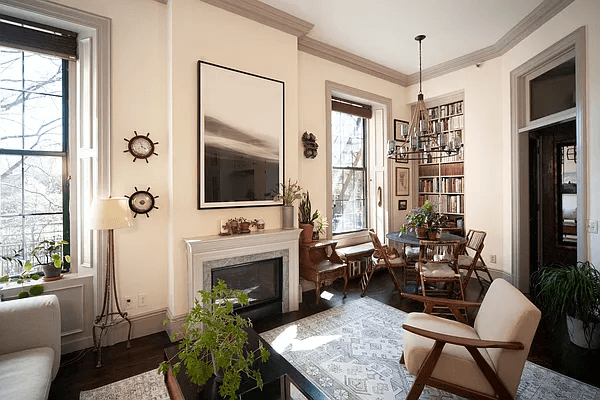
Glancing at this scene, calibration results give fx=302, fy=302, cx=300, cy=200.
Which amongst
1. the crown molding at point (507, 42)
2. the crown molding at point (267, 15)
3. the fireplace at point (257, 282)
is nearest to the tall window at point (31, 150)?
the fireplace at point (257, 282)

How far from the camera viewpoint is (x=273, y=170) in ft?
12.0

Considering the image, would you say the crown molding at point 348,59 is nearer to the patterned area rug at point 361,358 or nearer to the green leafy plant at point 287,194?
the green leafy plant at point 287,194

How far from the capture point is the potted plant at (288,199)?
3.71 meters

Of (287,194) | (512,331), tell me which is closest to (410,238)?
(287,194)

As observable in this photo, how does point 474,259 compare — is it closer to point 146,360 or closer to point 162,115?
point 146,360

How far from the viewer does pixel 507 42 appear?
4176mm

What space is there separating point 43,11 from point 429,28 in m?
4.18

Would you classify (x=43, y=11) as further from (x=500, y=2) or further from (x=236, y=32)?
(x=500, y=2)

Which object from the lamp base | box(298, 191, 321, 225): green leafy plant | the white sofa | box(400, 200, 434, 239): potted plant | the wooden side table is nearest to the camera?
the white sofa

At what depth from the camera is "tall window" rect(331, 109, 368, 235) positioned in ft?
16.8

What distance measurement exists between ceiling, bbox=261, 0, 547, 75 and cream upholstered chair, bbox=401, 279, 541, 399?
127 inches

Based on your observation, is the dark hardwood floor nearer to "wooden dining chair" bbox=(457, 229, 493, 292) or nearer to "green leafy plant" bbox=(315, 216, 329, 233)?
"wooden dining chair" bbox=(457, 229, 493, 292)

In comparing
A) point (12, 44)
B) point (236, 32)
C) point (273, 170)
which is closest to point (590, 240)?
point (273, 170)

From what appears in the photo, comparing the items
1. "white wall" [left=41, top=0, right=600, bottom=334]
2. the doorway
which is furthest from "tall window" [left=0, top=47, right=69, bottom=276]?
the doorway
